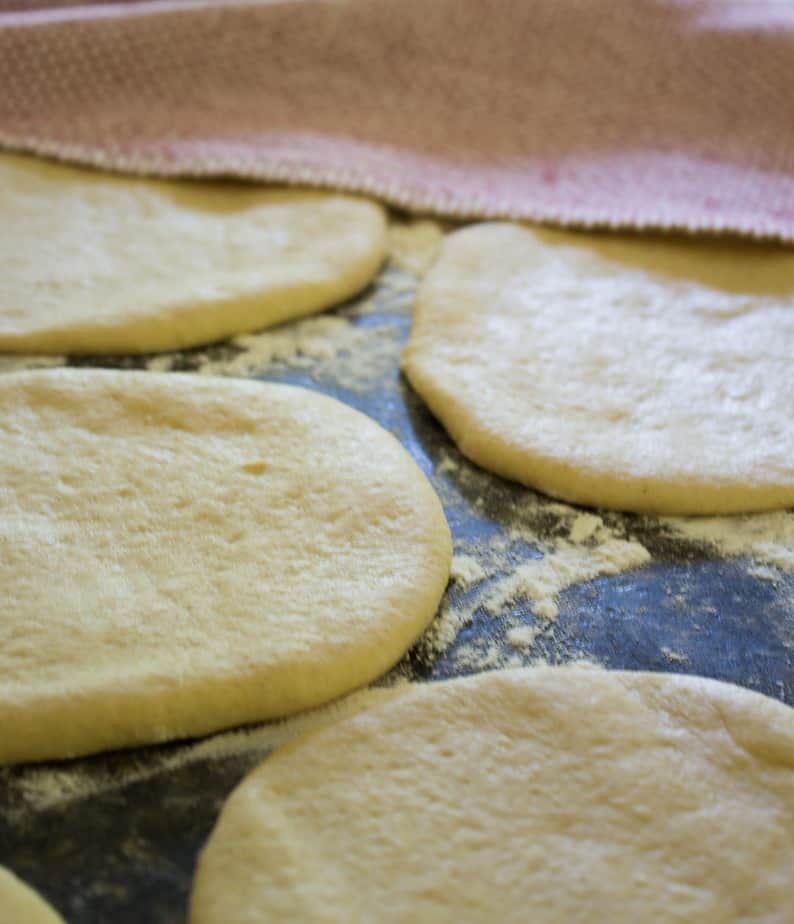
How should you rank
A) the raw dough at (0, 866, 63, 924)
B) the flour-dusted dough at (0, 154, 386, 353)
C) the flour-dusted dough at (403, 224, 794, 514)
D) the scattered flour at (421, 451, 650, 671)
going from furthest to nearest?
the flour-dusted dough at (0, 154, 386, 353) → the flour-dusted dough at (403, 224, 794, 514) → the scattered flour at (421, 451, 650, 671) → the raw dough at (0, 866, 63, 924)

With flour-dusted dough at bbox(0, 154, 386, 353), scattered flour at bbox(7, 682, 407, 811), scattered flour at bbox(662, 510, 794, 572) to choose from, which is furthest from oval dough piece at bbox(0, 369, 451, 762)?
scattered flour at bbox(662, 510, 794, 572)

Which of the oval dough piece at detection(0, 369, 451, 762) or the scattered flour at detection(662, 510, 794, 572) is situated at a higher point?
the scattered flour at detection(662, 510, 794, 572)

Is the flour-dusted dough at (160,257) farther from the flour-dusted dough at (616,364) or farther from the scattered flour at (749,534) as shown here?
the scattered flour at (749,534)

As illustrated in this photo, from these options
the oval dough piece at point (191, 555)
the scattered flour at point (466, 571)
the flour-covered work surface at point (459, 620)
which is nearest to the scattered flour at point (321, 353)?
the flour-covered work surface at point (459, 620)

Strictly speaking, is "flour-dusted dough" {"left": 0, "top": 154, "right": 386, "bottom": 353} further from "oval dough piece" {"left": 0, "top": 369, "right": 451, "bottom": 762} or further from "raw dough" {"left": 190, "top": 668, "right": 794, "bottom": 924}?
"raw dough" {"left": 190, "top": 668, "right": 794, "bottom": 924}

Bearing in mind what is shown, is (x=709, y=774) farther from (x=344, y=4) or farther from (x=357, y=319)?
(x=344, y=4)
